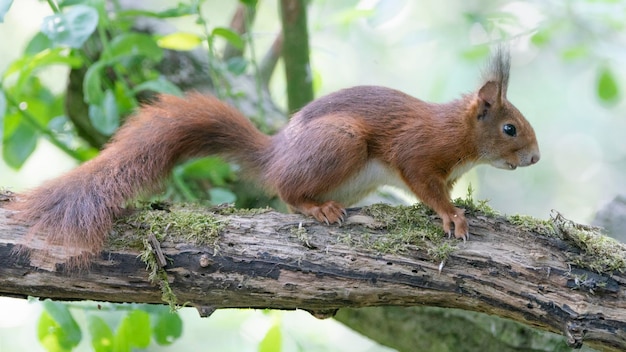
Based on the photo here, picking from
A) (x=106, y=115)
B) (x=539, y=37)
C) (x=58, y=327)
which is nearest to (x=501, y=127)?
(x=539, y=37)

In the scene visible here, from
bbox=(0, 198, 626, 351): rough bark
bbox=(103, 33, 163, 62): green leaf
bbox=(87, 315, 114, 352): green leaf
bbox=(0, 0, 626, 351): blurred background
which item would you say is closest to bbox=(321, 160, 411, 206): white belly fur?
bbox=(0, 198, 626, 351): rough bark

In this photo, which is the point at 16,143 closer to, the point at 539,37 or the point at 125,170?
the point at 125,170

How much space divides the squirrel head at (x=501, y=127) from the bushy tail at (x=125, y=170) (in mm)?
745

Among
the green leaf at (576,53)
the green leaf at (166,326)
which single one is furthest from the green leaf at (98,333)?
the green leaf at (576,53)

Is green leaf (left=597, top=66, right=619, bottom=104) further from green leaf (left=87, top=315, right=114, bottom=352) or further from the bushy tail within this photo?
green leaf (left=87, top=315, right=114, bottom=352)

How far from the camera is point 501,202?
22.1 ft

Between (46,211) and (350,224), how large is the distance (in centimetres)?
84

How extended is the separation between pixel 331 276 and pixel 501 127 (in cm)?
90

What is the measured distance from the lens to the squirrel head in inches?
97.2

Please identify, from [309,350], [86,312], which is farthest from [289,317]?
[86,312]

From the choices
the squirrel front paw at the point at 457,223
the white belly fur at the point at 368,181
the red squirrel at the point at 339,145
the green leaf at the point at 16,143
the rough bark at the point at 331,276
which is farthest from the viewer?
the green leaf at the point at 16,143

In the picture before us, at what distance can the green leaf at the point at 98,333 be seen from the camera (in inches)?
90.4

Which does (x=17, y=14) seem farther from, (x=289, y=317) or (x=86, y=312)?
(x=86, y=312)

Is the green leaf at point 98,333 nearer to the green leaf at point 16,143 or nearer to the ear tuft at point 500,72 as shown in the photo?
the green leaf at point 16,143
